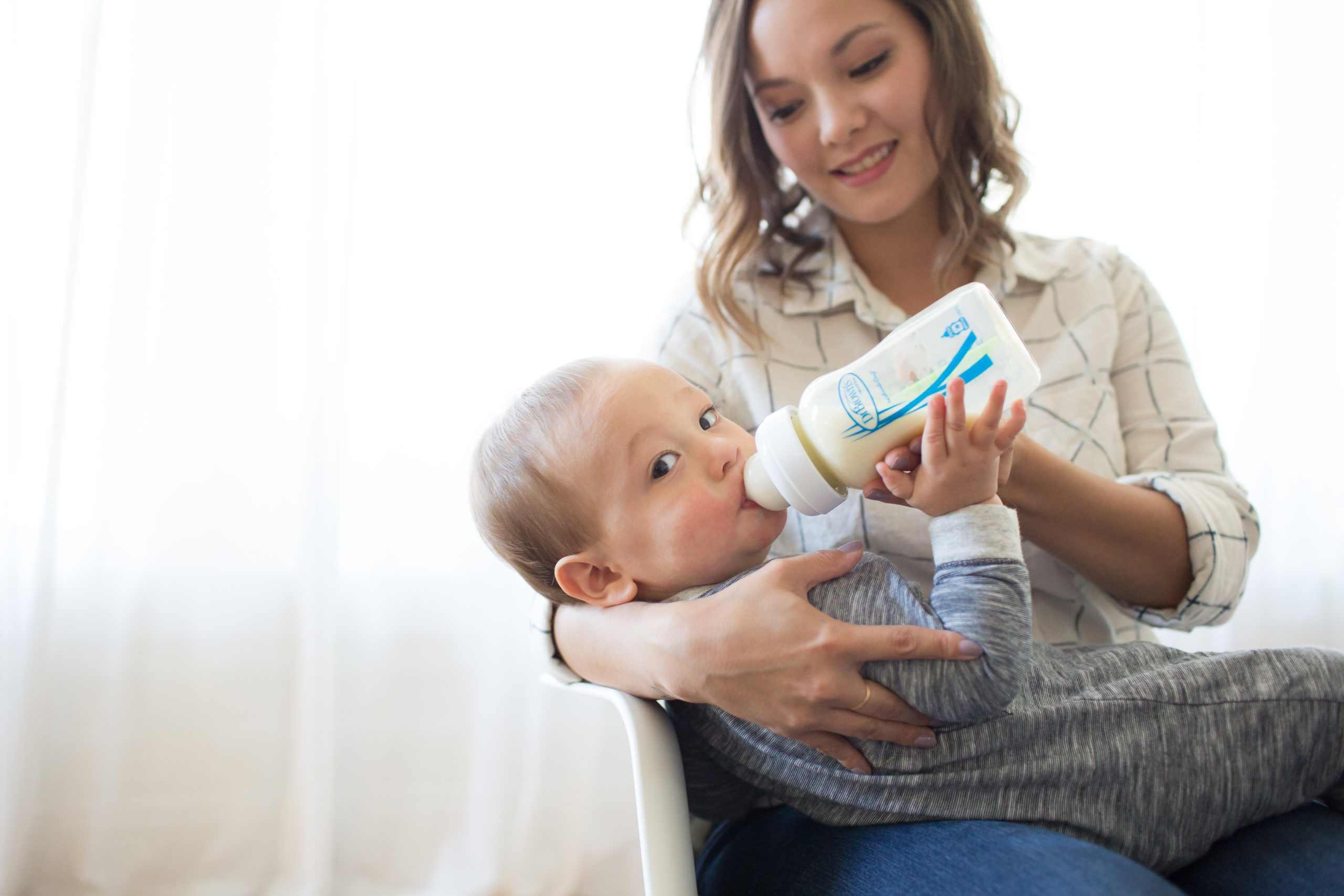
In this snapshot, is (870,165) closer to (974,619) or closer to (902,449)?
(902,449)

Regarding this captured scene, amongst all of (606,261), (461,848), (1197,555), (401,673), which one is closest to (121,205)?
(606,261)

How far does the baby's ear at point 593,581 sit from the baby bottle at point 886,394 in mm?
207

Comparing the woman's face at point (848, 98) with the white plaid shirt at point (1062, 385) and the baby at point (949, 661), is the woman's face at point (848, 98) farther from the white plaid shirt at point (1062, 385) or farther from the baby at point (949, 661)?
the baby at point (949, 661)

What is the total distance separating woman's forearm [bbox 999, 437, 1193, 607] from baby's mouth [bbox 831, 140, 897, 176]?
0.50 m

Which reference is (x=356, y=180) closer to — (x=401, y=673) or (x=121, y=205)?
(x=121, y=205)

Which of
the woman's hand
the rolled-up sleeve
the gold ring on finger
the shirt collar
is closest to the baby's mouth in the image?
the shirt collar

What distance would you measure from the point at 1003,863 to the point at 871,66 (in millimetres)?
979

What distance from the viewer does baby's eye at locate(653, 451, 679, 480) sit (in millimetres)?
875

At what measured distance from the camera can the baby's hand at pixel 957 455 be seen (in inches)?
27.8

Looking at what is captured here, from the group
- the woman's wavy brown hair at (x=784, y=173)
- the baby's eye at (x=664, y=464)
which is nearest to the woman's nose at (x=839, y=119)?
the woman's wavy brown hair at (x=784, y=173)

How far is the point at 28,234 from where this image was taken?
5.00 feet

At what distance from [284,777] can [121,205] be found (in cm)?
116

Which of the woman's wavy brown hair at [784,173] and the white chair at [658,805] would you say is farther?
the woman's wavy brown hair at [784,173]

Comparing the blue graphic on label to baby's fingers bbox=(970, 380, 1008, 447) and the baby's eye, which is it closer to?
baby's fingers bbox=(970, 380, 1008, 447)
